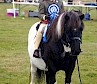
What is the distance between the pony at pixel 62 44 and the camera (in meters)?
5.63

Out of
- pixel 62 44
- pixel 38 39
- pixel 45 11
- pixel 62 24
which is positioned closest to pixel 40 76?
pixel 38 39

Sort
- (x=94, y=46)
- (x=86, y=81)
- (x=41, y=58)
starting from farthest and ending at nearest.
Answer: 1. (x=94, y=46)
2. (x=86, y=81)
3. (x=41, y=58)

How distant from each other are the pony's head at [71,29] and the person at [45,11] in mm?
981

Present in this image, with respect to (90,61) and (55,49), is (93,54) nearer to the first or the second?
(90,61)

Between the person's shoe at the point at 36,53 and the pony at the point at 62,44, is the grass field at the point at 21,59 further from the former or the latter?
the pony at the point at 62,44

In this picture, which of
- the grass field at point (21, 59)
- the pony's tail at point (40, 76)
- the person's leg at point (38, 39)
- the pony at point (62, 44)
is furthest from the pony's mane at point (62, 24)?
the grass field at point (21, 59)

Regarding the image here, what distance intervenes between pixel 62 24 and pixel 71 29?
0.24 metres

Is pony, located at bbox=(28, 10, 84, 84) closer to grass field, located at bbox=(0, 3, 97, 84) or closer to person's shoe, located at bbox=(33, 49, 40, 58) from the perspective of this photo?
person's shoe, located at bbox=(33, 49, 40, 58)

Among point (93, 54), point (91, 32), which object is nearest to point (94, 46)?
point (93, 54)

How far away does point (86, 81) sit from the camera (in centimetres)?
888

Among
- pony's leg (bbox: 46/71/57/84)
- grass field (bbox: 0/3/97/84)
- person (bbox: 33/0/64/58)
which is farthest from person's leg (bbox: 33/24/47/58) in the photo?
grass field (bbox: 0/3/97/84)

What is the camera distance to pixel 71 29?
5.65 metres

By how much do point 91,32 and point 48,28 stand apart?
39.8ft

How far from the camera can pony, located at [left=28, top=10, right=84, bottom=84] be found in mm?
5633
